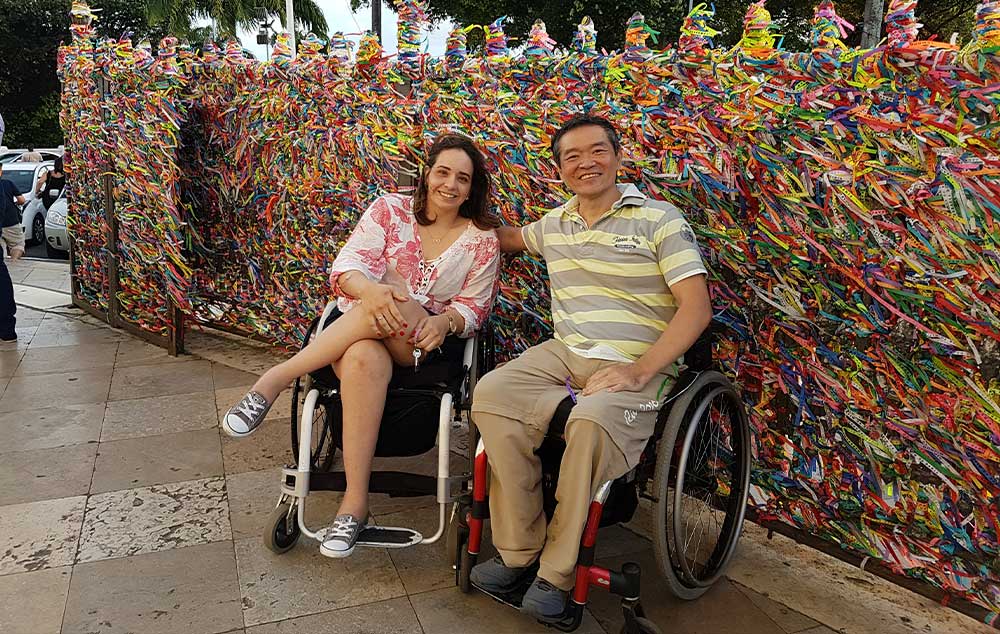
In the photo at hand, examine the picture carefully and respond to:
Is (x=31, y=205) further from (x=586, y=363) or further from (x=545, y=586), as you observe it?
Answer: (x=545, y=586)

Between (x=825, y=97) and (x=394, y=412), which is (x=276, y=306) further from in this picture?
(x=825, y=97)

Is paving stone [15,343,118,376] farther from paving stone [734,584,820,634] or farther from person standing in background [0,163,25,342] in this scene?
paving stone [734,584,820,634]

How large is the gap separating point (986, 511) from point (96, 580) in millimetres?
3019

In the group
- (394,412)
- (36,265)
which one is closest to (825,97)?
(394,412)

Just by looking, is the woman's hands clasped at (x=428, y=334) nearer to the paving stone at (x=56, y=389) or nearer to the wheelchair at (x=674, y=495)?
the wheelchair at (x=674, y=495)

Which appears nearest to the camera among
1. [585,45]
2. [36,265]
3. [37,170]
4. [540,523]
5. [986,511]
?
[986,511]

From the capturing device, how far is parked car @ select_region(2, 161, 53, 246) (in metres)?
13.1

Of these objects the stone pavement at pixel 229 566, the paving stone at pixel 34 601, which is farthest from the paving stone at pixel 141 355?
Result: the paving stone at pixel 34 601

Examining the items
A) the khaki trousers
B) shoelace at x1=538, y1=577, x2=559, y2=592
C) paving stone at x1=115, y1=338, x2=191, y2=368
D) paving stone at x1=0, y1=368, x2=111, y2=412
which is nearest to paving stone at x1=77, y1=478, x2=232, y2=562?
the khaki trousers

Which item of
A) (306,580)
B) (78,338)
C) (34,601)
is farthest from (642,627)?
(78,338)

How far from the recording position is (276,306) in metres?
5.69

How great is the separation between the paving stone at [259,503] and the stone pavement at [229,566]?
0.03ft

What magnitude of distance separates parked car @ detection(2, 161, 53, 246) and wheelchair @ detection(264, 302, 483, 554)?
1190 centimetres

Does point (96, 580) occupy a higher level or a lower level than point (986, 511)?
lower
